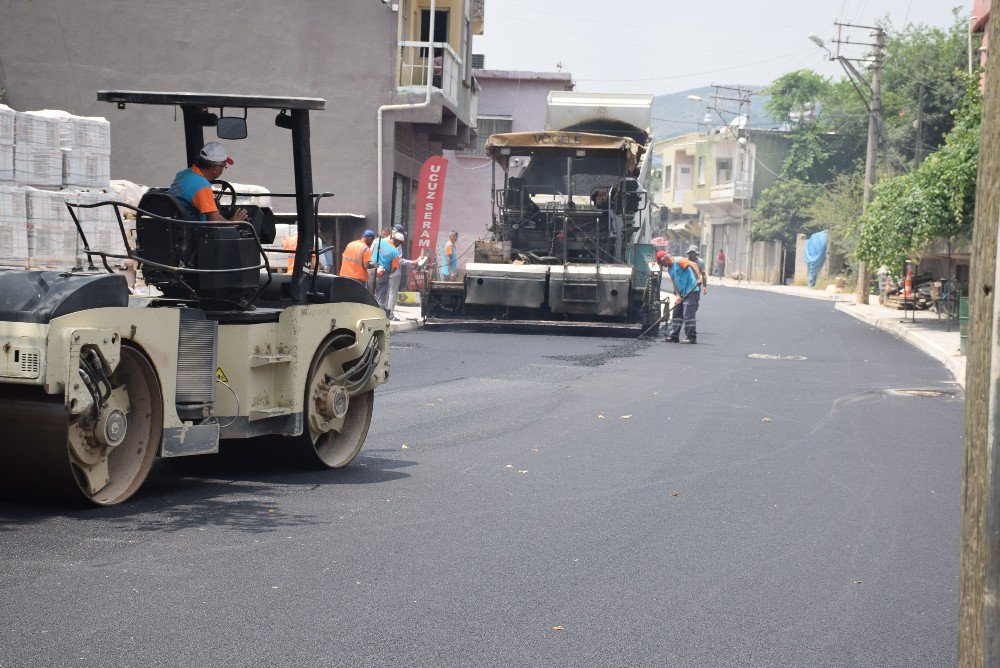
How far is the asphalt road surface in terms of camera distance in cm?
500

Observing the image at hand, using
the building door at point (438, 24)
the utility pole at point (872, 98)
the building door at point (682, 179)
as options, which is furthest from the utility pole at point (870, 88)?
the building door at point (682, 179)

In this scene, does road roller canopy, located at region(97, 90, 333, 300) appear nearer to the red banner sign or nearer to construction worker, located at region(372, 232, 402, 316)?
construction worker, located at region(372, 232, 402, 316)

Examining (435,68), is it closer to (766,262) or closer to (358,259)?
(358,259)

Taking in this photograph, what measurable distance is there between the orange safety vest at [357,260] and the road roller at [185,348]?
41.8ft

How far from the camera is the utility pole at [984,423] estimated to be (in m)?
3.25

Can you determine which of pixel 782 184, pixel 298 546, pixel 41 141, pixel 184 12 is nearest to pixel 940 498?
pixel 298 546

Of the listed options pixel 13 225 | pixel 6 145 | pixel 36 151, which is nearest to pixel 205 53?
pixel 36 151

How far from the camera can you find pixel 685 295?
21484mm

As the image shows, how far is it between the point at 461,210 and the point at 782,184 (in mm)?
30194

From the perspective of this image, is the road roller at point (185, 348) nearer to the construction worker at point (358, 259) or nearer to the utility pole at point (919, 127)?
the construction worker at point (358, 259)

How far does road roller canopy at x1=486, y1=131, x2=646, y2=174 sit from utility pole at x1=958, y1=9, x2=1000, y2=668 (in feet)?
65.4

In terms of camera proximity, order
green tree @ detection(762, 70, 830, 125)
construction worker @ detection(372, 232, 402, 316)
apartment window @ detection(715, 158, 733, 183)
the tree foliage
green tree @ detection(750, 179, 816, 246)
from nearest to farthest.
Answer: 1. construction worker @ detection(372, 232, 402, 316)
2. the tree foliage
3. green tree @ detection(750, 179, 816, 246)
4. green tree @ detection(762, 70, 830, 125)
5. apartment window @ detection(715, 158, 733, 183)

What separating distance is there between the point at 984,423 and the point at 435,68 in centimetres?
2697

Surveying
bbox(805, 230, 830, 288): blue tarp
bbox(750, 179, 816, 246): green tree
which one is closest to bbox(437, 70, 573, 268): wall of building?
bbox(805, 230, 830, 288): blue tarp
